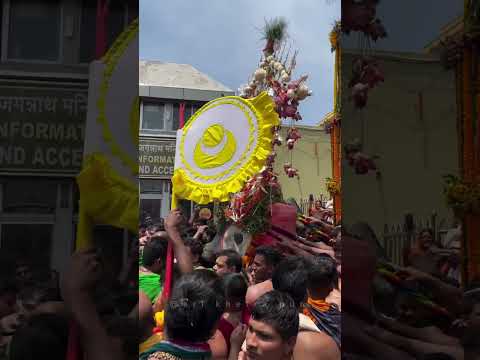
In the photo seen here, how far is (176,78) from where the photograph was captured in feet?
24.7

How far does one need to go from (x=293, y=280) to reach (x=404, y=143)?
3.32ft

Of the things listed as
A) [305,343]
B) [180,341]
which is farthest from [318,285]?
[180,341]

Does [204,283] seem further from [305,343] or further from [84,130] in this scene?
[84,130]

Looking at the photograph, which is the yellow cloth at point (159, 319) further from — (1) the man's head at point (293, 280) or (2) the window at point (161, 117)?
(2) the window at point (161, 117)

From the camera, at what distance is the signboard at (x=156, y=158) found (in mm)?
5535

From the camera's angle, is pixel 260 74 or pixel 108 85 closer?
pixel 108 85

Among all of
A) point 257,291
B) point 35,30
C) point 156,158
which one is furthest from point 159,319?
point 156,158

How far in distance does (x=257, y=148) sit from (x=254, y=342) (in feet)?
5.00

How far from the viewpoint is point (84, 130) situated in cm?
186

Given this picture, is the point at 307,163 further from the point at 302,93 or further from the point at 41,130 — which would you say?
the point at 41,130

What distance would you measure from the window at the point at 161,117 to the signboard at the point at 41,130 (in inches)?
212

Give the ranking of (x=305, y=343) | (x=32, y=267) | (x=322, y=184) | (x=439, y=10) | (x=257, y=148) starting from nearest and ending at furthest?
(x=32, y=267) < (x=439, y=10) < (x=305, y=343) < (x=257, y=148) < (x=322, y=184)

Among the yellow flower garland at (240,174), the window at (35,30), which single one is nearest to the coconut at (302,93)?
the yellow flower garland at (240,174)

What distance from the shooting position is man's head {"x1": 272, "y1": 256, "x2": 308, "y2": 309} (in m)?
2.69
